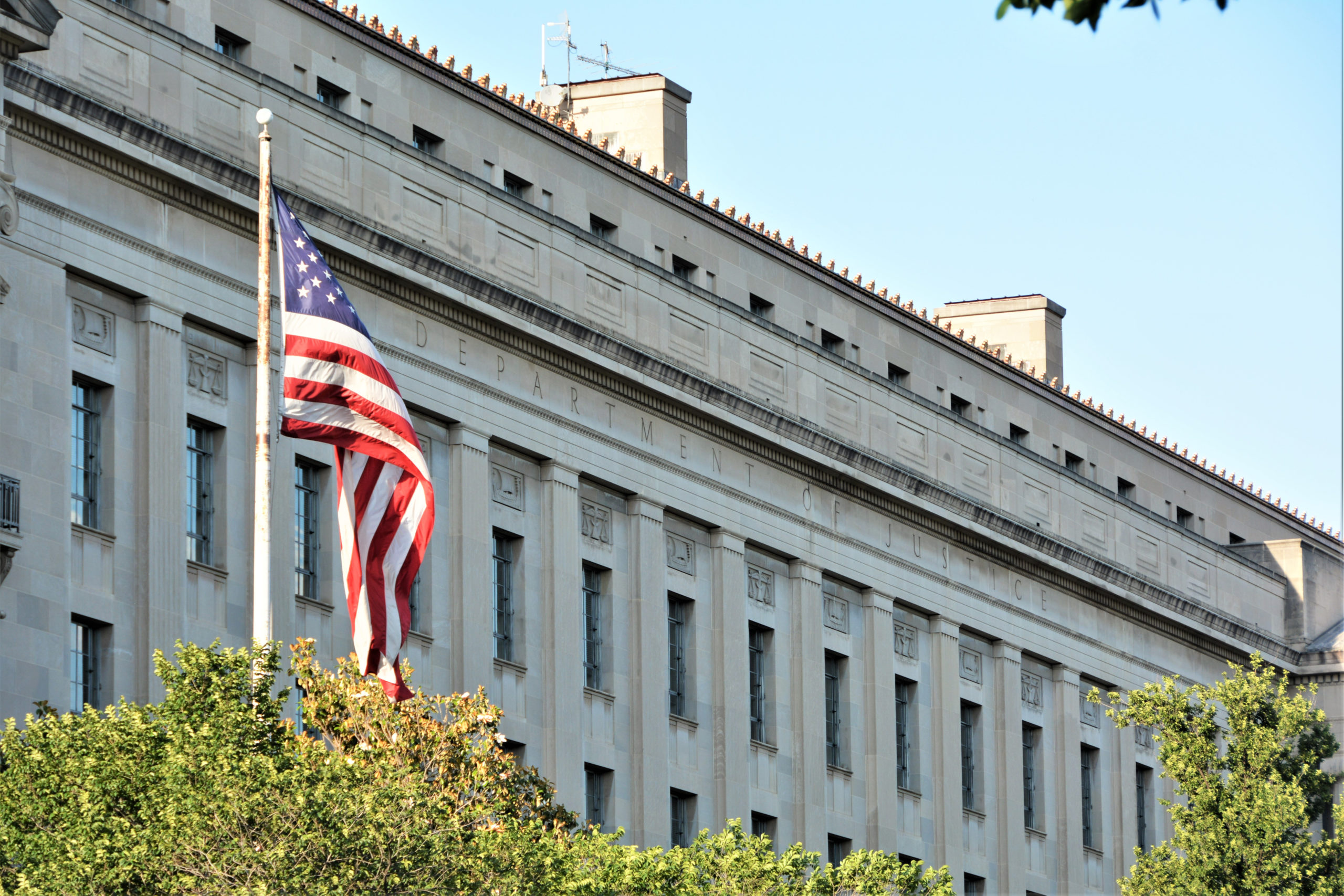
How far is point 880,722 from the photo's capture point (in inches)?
2140

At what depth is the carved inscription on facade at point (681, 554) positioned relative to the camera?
163 feet

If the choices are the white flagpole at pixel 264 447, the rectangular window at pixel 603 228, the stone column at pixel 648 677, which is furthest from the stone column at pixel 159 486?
the rectangular window at pixel 603 228

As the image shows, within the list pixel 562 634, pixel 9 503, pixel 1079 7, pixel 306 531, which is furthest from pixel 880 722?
pixel 1079 7

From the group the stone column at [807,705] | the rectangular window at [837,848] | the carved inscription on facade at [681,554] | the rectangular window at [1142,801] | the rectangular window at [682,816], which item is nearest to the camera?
the rectangular window at [682,816]

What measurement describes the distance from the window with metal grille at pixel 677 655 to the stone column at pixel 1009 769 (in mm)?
11157

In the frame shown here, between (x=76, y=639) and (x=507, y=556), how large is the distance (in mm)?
10278

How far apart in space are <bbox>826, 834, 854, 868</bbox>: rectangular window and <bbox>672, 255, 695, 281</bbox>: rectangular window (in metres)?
10.7

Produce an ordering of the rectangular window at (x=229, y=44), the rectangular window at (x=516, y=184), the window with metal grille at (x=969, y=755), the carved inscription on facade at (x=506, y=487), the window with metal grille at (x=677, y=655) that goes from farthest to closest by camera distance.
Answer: the window with metal grille at (x=969, y=755), the window with metal grille at (x=677, y=655), the rectangular window at (x=516, y=184), the carved inscription on facade at (x=506, y=487), the rectangular window at (x=229, y=44)

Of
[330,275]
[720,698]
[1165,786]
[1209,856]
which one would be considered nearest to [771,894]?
[330,275]

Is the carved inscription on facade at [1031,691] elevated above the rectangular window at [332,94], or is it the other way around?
the rectangular window at [332,94]

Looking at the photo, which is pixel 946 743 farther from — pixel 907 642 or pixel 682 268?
pixel 682 268

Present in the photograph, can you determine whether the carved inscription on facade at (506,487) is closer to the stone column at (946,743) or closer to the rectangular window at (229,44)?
the rectangular window at (229,44)

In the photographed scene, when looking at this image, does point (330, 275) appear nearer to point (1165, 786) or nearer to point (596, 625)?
point (596, 625)

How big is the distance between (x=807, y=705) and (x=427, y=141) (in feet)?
43.2
